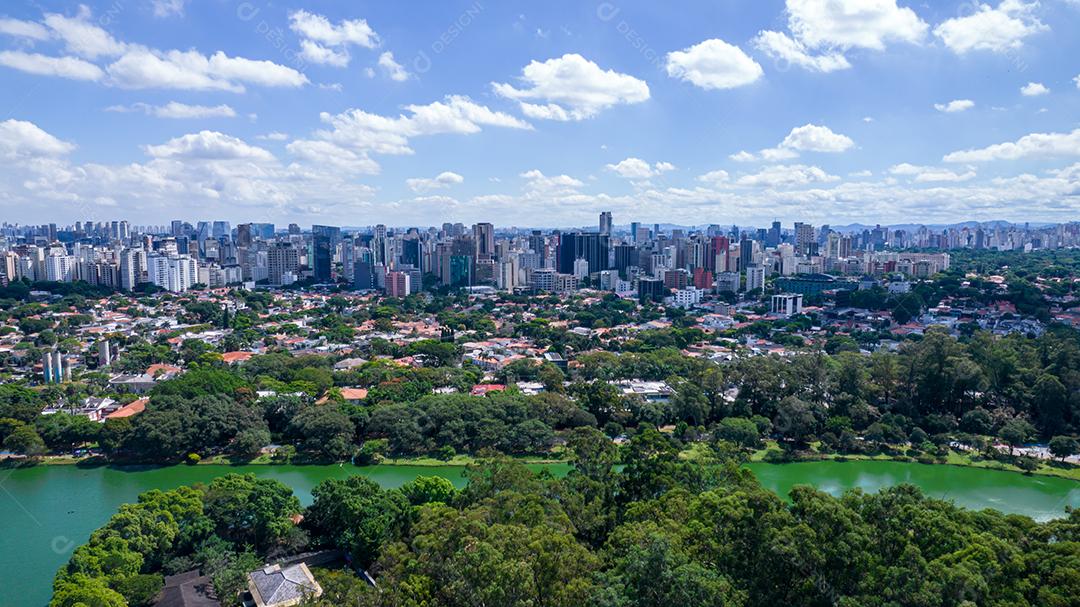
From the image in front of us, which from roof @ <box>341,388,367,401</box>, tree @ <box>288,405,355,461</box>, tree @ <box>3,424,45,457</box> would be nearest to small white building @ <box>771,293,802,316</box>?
roof @ <box>341,388,367,401</box>

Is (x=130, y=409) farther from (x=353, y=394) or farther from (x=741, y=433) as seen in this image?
(x=741, y=433)

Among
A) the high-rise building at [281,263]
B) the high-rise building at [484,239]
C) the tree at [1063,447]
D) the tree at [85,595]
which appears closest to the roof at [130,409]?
the tree at [85,595]

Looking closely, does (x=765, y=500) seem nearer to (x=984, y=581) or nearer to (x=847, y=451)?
(x=984, y=581)

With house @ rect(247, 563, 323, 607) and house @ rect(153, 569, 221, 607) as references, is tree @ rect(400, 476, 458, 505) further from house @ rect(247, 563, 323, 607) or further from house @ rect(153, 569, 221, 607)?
house @ rect(153, 569, 221, 607)

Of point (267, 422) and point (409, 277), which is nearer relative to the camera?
point (267, 422)

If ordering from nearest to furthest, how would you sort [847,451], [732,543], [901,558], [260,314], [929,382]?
[901,558] < [732,543] < [847,451] < [929,382] < [260,314]

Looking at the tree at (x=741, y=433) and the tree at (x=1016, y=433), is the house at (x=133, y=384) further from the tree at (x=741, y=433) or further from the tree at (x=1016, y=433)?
the tree at (x=1016, y=433)

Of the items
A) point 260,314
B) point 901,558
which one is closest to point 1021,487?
point 901,558
